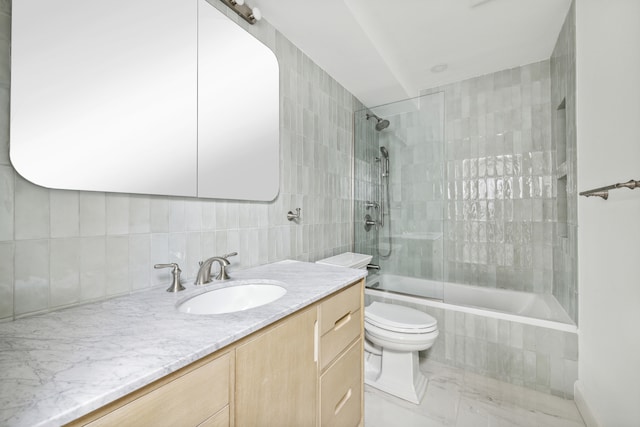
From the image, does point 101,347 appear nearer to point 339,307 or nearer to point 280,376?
point 280,376

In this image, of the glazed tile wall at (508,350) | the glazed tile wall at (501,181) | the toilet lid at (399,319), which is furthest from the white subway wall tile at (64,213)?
the glazed tile wall at (501,181)

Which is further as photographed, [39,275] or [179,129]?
[179,129]

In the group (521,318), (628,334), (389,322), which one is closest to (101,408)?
(389,322)

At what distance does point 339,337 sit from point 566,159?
2.07 metres

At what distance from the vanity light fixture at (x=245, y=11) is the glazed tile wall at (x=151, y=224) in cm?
4

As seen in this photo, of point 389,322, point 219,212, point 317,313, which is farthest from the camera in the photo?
point 389,322

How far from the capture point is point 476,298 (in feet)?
8.18

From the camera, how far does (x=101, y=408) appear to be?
1.51 ft

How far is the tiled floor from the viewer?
Result: 1492mm

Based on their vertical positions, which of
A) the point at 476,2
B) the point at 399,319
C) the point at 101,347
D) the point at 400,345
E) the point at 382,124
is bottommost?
the point at 400,345

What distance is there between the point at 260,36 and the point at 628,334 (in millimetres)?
2292

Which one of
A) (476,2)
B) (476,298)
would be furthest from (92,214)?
(476,298)

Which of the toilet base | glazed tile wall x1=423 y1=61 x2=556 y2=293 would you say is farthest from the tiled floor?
glazed tile wall x1=423 y1=61 x2=556 y2=293

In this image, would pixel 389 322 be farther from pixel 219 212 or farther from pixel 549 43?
pixel 549 43
